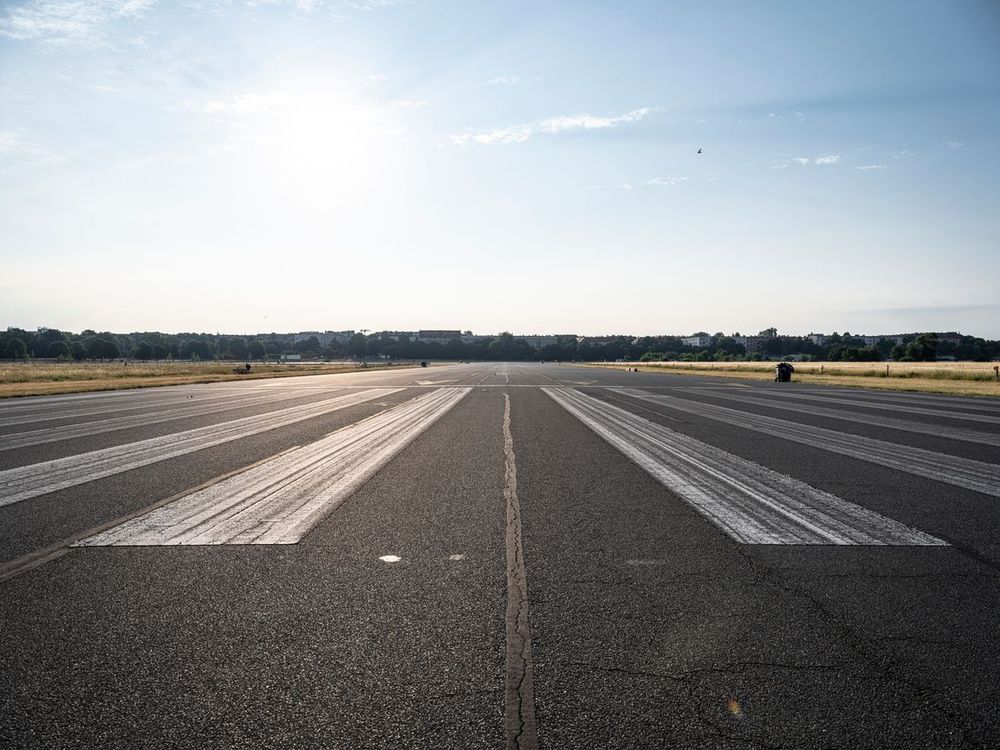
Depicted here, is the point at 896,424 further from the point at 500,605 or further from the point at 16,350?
the point at 16,350

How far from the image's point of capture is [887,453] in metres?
11.0

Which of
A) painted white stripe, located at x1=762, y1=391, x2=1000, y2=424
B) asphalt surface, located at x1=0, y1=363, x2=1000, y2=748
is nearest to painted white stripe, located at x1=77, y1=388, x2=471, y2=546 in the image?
asphalt surface, located at x1=0, y1=363, x2=1000, y2=748

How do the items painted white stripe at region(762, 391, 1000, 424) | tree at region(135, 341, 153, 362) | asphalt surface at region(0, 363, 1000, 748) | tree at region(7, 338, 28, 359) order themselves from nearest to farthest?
1. asphalt surface at region(0, 363, 1000, 748)
2. painted white stripe at region(762, 391, 1000, 424)
3. tree at region(7, 338, 28, 359)
4. tree at region(135, 341, 153, 362)

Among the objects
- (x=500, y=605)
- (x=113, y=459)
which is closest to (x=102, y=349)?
(x=113, y=459)

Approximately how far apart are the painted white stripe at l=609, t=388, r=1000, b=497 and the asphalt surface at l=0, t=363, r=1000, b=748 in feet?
0.31

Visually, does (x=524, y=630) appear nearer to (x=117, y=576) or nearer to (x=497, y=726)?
(x=497, y=726)

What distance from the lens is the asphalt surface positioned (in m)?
2.84

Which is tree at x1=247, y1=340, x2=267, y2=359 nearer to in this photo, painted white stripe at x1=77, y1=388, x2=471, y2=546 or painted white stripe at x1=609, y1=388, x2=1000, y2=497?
painted white stripe at x1=609, y1=388, x2=1000, y2=497

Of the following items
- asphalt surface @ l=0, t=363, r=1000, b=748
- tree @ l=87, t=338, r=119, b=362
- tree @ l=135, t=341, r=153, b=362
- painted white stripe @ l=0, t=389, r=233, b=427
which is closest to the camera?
asphalt surface @ l=0, t=363, r=1000, b=748

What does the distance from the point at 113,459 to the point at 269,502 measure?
4.60m

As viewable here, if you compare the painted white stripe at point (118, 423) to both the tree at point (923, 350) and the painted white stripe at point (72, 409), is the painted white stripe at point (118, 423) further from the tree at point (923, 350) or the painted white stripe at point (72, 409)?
the tree at point (923, 350)

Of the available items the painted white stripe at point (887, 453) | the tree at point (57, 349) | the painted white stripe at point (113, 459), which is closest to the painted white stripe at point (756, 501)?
the painted white stripe at point (887, 453)

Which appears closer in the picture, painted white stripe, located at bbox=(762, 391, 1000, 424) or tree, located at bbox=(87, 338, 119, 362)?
painted white stripe, located at bbox=(762, 391, 1000, 424)

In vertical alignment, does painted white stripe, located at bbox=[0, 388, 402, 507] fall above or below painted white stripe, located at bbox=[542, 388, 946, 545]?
above
